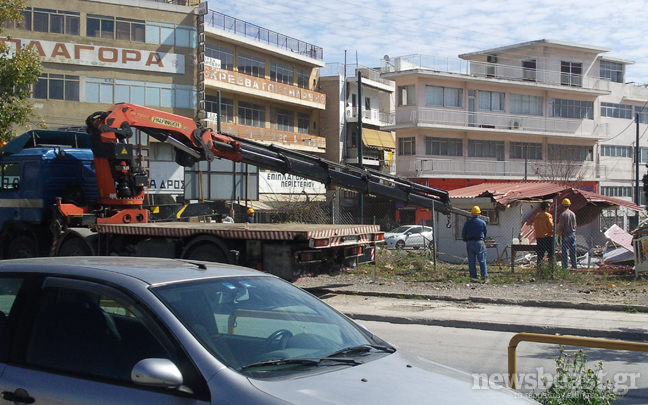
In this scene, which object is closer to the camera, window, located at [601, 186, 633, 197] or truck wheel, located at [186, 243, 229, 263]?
truck wheel, located at [186, 243, 229, 263]

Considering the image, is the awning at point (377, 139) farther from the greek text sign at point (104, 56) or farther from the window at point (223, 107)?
the greek text sign at point (104, 56)

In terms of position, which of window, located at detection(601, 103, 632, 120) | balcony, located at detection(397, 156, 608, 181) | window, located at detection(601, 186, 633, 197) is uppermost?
window, located at detection(601, 103, 632, 120)

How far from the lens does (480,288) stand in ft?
46.3

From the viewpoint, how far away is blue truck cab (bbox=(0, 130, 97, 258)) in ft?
49.5

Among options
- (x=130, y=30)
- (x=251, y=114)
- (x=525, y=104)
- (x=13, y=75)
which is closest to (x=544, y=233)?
(x=13, y=75)

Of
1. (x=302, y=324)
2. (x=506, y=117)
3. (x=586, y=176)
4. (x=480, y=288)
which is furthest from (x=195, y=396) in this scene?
(x=586, y=176)

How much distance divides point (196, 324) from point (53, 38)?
35695 mm

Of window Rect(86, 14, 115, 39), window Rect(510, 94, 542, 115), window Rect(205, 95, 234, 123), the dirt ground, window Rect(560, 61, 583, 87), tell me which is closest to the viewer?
the dirt ground

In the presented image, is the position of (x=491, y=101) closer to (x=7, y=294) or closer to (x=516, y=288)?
(x=516, y=288)

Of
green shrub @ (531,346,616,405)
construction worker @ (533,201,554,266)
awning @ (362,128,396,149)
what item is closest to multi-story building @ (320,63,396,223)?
awning @ (362,128,396,149)

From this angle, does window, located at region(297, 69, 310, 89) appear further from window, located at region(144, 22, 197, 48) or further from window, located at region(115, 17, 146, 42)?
window, located at region(115, 17, 146, 42)

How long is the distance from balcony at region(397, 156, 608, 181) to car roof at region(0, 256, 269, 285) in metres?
41.6

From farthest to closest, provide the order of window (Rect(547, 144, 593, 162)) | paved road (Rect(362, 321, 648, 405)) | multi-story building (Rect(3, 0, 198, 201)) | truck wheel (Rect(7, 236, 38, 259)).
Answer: window (Rect(547, 144, 593, 162)), multi-story building (Rect(3, 0, 198, 201)), truck wheel (Rect(7, 236, 38, 259)), paved road (Rect(362, 321, 648, 405))

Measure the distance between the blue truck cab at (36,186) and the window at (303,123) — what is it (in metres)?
35.6
